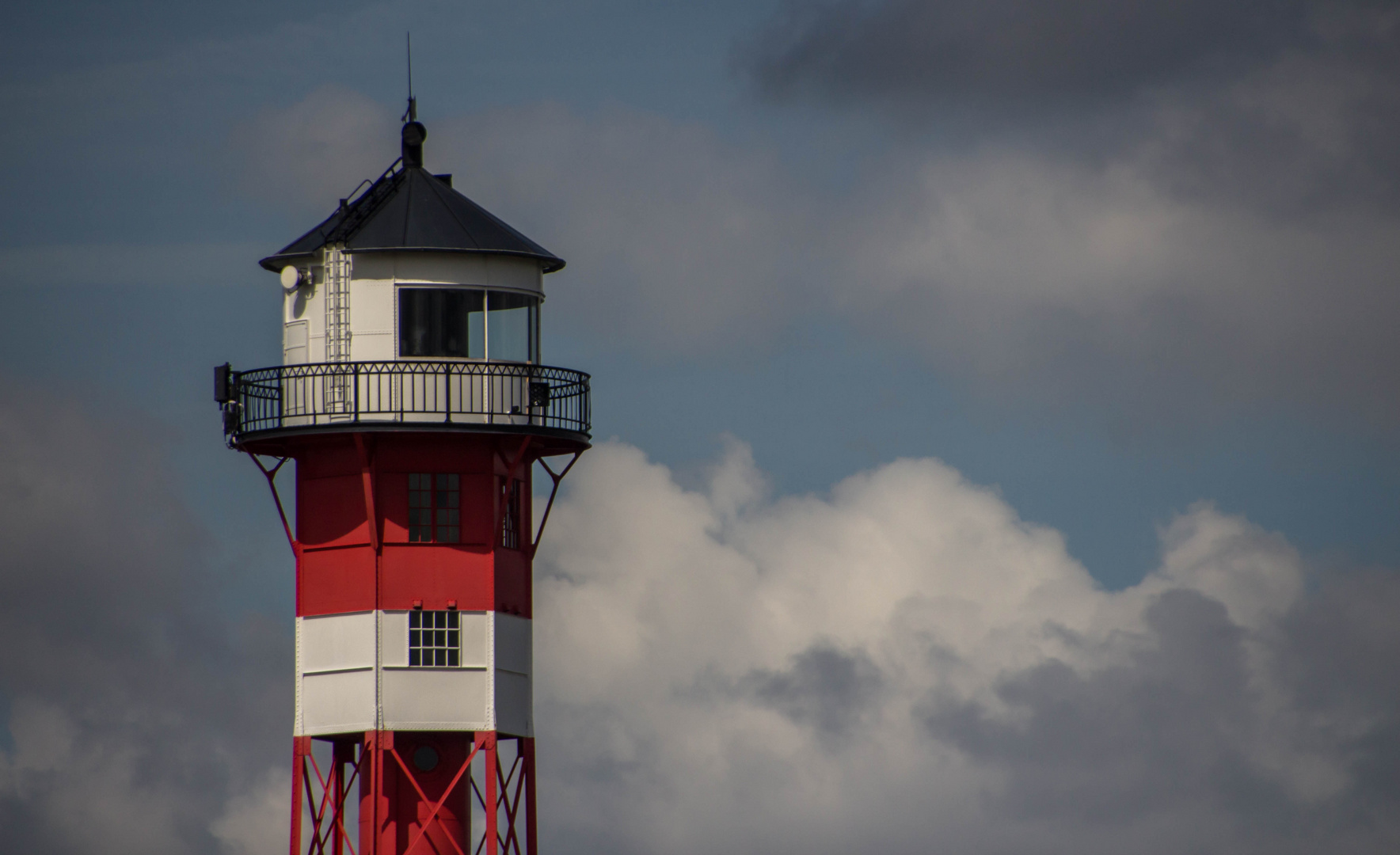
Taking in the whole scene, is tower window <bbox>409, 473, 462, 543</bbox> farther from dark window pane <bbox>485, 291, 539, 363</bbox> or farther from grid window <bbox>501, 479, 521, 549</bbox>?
dark window pane <bbox>485, 291, 539, 363</bbox>

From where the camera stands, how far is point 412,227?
211ft

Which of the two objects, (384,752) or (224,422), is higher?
(224,422)

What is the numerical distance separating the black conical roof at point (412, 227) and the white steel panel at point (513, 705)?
9.23 m

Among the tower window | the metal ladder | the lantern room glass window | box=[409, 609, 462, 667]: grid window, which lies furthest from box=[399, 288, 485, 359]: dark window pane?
box=[409, 609, 462, 667]: grid window

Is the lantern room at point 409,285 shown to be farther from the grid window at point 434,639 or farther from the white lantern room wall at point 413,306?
the grid window at point 434,639

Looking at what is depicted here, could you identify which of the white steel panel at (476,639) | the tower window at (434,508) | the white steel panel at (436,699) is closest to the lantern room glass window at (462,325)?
the tower window at (434,508)

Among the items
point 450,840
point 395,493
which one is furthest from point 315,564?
point 450,840

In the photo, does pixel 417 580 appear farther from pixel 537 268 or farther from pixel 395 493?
pixel 537 268

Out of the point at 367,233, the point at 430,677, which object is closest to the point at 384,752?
the point at 430,677

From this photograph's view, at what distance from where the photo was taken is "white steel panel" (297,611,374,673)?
208 feet

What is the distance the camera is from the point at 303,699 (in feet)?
210

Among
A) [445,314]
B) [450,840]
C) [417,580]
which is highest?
[445,314]

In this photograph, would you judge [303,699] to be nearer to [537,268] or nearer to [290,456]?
[290,456]

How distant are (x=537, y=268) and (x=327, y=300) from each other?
15.7 feet
